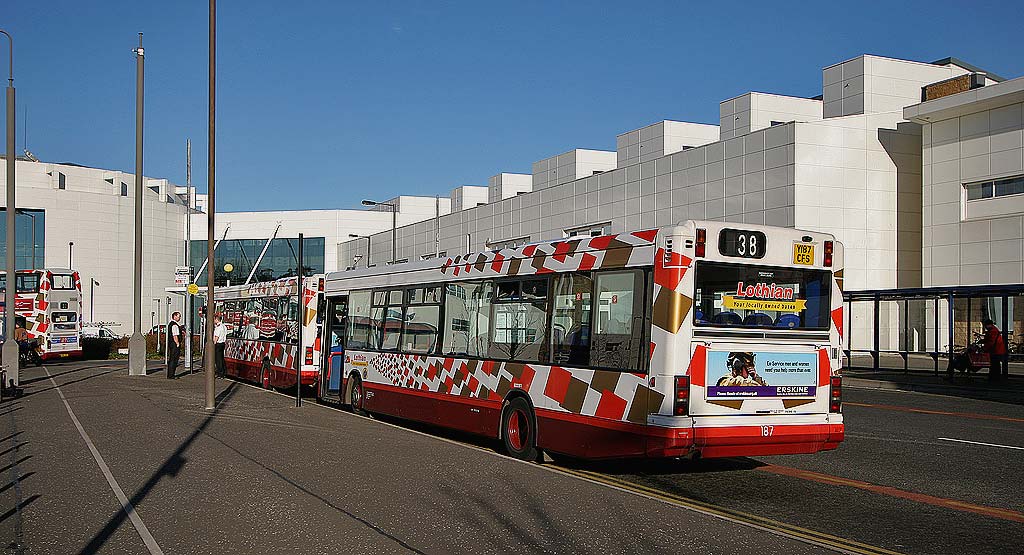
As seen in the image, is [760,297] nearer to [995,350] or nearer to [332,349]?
[332,349]

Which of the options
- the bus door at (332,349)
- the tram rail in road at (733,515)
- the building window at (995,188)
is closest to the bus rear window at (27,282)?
the bus door at (332,349)

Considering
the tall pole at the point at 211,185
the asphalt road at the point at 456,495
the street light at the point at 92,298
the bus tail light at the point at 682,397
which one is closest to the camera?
the asphalt road at the point at 456,495

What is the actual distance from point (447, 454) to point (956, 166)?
34.9 m

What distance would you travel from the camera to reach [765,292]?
34.6ft

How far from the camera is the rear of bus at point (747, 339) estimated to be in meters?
9.95

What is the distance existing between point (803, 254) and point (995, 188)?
109ft

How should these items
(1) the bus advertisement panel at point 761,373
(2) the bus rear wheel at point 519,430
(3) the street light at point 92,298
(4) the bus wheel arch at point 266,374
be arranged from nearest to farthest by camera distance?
(1) the bus advertisement panel at point 761,373 → (2) the bus rear wheel at point 519,430 → (4) the bus wheel arch at point 266,374 → (3) the street light at point 92,298

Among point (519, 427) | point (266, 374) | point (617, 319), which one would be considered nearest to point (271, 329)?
point (266, 374)

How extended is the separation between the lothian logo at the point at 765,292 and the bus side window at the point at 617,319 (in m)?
1.04

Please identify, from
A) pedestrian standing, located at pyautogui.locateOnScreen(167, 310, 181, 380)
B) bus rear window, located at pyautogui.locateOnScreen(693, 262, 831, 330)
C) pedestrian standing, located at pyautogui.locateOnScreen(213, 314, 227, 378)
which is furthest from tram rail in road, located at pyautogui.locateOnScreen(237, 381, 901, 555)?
pedestrian standing, located at pyautogui.locateOnScreen(213, 314, 227, 378)

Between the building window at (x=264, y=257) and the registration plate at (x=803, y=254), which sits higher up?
the building window at (x=264, y=257)

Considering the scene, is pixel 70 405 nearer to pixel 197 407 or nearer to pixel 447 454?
pixel 197 407

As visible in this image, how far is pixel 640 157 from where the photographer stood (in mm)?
58812

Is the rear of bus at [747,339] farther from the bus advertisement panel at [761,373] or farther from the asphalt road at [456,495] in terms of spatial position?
the asphalt road at [456,495]
